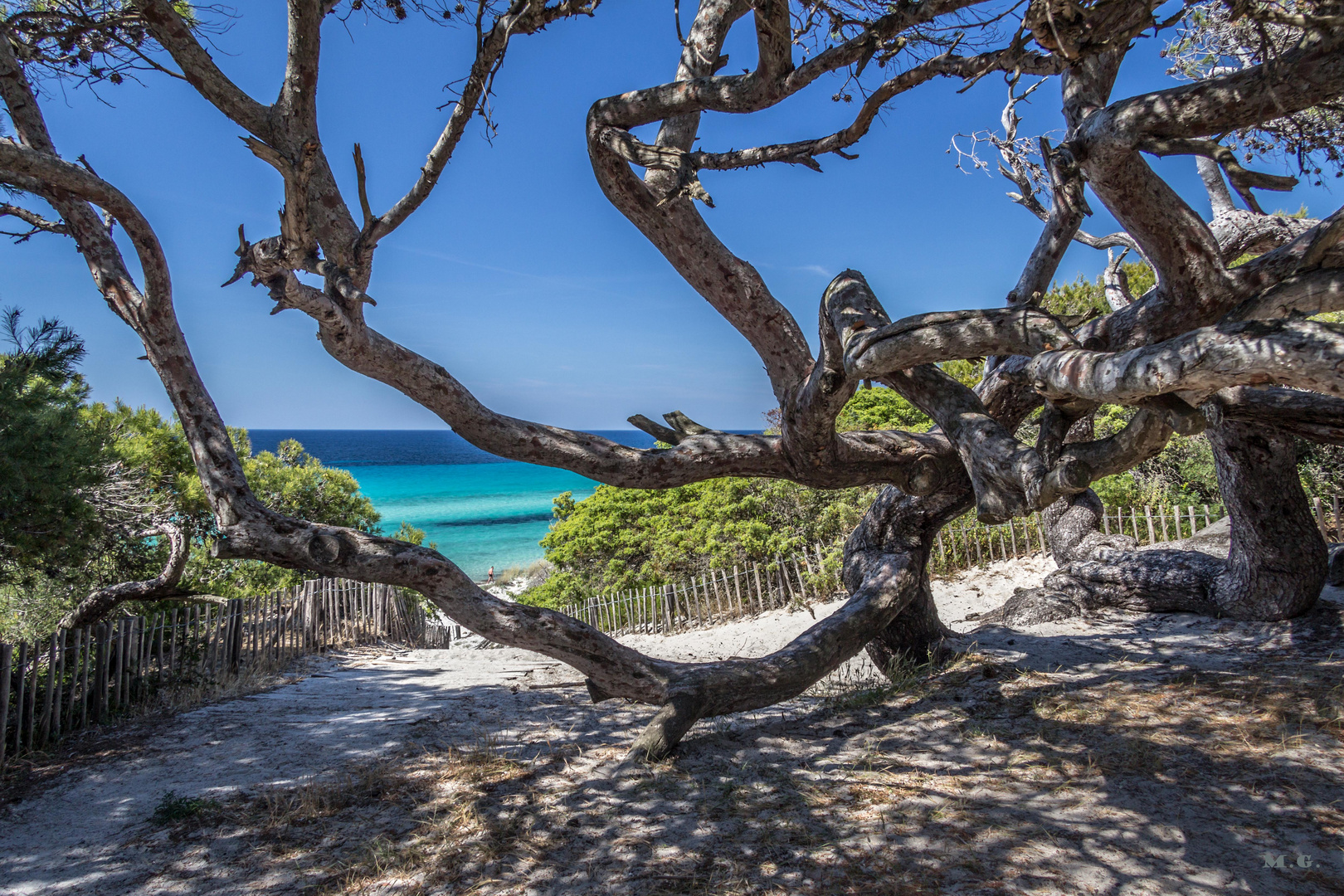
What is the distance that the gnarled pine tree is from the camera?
12.4ft

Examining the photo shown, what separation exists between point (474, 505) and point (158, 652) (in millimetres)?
73176

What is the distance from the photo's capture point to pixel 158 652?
838cm

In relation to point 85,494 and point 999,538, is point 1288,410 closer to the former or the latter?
point 999,538

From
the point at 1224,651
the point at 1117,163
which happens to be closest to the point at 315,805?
the point at 1117,163

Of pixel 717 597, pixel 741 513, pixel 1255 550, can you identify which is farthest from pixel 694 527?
pixel 1255 550

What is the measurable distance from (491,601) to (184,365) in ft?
8.51

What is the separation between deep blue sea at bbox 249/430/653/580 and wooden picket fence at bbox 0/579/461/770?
359 inches

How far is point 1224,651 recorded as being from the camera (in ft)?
21.5

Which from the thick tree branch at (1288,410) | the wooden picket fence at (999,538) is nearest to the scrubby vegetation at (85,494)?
the thick tree branch at (1288,410)

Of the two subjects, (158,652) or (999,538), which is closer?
(158,652)

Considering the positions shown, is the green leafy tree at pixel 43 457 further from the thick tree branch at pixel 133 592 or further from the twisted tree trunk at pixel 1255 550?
the twisted tree trunk at pixel 1255 550

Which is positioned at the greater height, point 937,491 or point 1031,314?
point 1031,314

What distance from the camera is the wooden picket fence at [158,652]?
21.2 ft

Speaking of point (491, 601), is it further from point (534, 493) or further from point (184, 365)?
point (534, 493)
